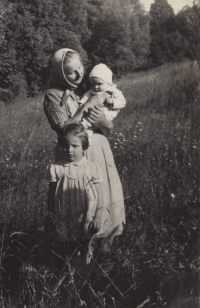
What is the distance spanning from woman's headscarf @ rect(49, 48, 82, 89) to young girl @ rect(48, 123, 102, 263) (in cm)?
34

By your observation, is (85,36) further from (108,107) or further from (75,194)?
(75,194)

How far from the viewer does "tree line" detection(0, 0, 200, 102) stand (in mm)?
8188

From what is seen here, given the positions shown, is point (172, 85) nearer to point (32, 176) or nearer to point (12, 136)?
point (12, 136)

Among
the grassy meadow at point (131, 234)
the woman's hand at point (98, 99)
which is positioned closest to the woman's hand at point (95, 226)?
the grassy meadow at point (131, 234)

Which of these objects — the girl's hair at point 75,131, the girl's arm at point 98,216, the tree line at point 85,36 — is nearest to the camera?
the girl's hair at point 75,131

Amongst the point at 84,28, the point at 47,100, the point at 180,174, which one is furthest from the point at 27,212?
the point at 84,28

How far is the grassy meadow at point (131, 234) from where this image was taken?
2391 mm

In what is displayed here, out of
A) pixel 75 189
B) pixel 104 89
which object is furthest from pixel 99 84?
pixel 75 189

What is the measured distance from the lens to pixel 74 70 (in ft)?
7.30

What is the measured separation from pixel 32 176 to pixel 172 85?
173 inches

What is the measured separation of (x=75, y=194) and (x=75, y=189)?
35 millimetres

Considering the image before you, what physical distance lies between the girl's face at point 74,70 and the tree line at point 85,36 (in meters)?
5.31

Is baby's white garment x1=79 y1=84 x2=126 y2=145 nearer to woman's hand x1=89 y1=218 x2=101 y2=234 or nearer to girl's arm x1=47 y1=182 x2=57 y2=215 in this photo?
girl's arm x1=47 y1=182 x2=57 y2=215

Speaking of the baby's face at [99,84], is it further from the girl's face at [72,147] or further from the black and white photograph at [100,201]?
the girl's face at [72,147]
